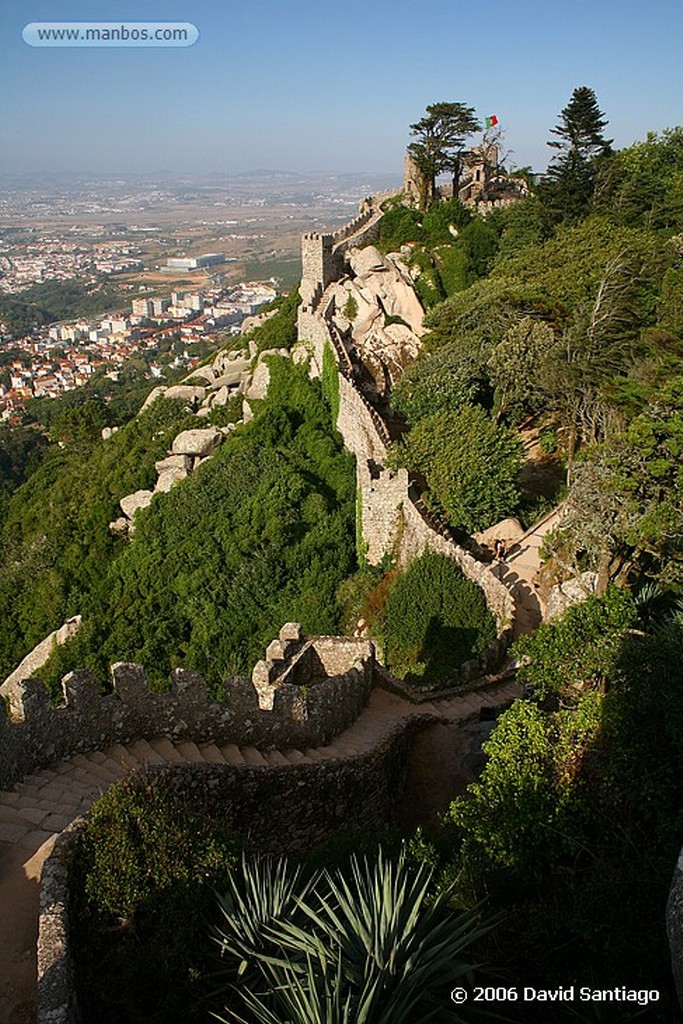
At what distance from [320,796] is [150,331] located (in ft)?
387

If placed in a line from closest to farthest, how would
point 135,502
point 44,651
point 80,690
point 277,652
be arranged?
point 80,690 < point 277,652 < point 44,651 < point 135,502

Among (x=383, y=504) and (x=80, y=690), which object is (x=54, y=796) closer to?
(x=80, y=690)

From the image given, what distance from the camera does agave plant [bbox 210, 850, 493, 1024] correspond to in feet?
14.8

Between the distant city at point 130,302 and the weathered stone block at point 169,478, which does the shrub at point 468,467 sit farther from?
the distant city at point 130,302

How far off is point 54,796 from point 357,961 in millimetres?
3347

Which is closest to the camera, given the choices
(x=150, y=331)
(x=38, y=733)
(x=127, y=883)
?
(x=127, y=883)

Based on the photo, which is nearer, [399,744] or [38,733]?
[38,733]

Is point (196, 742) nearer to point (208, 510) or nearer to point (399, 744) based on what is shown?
point (399, 744)

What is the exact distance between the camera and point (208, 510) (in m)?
20.5

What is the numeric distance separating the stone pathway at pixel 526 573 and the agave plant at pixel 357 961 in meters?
7.89

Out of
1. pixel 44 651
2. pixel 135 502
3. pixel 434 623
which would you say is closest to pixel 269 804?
pixel 434 623

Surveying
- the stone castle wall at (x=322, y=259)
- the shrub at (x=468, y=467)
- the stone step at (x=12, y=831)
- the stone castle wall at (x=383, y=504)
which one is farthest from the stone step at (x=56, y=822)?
the stone castle wall at (x=322, y=259)

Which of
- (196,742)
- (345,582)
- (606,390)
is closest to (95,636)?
(345,582)

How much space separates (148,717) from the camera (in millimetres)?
8141
